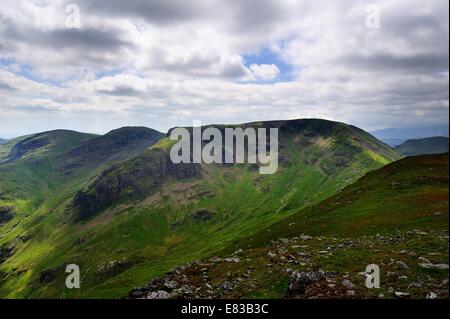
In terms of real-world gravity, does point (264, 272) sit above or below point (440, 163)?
below

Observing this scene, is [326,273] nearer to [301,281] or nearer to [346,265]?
[301,281]

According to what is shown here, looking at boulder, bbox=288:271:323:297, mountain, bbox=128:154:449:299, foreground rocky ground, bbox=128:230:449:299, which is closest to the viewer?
foreground rocky ground, bbox=128:230:449:299

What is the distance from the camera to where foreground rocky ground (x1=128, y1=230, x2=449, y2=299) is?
91.5ft

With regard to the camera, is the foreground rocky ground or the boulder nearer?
the foreground rocky ground

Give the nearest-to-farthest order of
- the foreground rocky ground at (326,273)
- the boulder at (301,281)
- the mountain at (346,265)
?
the foreground rocky ground at (326,273)
the mountain at (346,265)
the boulder at (301,281)

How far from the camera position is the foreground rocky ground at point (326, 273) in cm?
2788

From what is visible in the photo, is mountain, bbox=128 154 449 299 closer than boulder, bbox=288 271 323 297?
Yes

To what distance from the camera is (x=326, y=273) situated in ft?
107

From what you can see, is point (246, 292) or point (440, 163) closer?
point (246, 292)

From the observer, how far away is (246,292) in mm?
32969

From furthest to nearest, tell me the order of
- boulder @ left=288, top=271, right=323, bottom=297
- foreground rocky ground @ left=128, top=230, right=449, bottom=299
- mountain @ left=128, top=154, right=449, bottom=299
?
boulder @ left=288, top=271, right=323, bottom=297
mountain @ left=128, top=154, right=449, bottom=299
foreground rocky ground @ left=128, top=230, right=449, bottom=299
